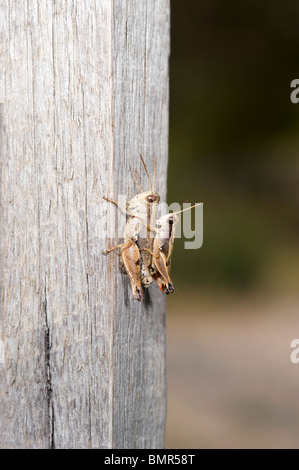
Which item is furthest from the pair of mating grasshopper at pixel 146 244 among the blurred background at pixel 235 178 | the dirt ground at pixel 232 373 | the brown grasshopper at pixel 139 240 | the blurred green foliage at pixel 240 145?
the blurred green foliage at pixel 240 145

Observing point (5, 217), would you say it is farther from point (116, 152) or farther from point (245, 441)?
point (245, 441)

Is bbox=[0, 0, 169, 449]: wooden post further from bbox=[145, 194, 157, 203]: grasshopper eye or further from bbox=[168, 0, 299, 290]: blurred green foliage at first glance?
bbox=[168, 0, 299, 290]: blurred green foliage

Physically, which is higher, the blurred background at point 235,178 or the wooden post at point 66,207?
the blurred background at point 235,178

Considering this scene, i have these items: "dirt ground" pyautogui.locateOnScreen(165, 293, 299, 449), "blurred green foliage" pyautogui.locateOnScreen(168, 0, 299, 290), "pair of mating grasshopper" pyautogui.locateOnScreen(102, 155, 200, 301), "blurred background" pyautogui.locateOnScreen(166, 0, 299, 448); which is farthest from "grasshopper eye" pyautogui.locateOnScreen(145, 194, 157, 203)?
"blurred green foliage" pyautogui.locateOnScreen(168, 0, 299, 290)

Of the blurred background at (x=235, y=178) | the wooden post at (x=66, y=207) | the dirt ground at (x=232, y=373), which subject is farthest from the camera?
the blurred background at (x=235, y=178)

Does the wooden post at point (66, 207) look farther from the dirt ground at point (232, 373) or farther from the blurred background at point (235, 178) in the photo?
the blurred background at point (235, 178)

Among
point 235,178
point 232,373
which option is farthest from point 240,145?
point 232,373
